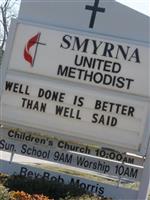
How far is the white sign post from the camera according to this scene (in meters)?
8.68

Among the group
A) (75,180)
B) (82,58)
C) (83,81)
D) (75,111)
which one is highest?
(82,58)

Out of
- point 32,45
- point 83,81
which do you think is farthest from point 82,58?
point 32,45

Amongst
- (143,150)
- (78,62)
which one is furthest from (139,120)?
(78,62)

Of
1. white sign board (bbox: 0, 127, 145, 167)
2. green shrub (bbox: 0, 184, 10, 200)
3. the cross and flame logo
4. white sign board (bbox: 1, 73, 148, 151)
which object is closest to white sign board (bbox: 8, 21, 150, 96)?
the cross and flame logo

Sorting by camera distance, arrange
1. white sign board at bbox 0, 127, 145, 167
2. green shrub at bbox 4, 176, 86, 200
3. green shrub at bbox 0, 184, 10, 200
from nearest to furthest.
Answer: green shrub at bbox 0, 184, 10, 200
green shrub at bbox 4, 176, 86, 200
white sign board at bbox 0, 127, 145, 167

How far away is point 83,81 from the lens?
8.79 m

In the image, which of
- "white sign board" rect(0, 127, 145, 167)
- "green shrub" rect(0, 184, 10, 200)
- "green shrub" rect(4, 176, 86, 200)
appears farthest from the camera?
"white sign board" rect(0, 127, 145, 167)

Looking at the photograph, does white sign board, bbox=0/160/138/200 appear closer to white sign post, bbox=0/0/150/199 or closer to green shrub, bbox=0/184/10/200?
white sign post, bbox=0/0/150/199

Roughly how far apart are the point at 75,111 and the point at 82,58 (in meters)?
0.77

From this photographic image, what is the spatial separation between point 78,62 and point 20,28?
102 centimetres

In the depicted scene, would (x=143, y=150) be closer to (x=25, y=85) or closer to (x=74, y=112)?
(x=74, y=112)

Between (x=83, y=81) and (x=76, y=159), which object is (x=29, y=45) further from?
(x=76, y=159)

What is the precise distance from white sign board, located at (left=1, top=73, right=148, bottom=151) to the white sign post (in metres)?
0.01

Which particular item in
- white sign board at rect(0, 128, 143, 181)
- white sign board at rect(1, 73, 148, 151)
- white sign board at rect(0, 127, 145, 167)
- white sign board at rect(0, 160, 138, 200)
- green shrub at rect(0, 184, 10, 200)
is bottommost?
green shrub at rect(0, 184, 10, 200)
